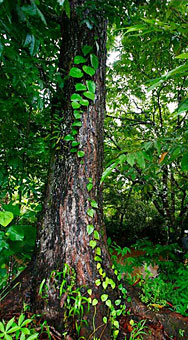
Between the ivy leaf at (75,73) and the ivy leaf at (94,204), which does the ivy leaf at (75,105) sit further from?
the ivy leaf at (94,204)

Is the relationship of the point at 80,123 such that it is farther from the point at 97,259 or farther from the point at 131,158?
the point at 97,259

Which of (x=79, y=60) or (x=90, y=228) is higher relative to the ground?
(x=79, y=60)

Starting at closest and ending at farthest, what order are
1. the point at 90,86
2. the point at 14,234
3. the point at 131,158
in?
the point at 131,158, the point at 14,234, the point at 90,86

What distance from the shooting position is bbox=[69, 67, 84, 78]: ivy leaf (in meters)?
1.24

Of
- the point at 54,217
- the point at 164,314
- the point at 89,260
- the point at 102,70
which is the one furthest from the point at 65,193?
the point at 164,314

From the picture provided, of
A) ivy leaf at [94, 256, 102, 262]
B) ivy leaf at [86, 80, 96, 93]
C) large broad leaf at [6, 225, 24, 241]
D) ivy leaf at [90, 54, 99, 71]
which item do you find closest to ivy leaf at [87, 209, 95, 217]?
ivy leaf at [94, 256, 102, 262]

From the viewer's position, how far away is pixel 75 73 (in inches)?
48.9

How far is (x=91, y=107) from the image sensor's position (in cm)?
131

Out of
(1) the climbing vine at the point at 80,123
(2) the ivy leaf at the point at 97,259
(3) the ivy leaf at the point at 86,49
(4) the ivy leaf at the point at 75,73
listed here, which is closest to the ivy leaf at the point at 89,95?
(1) the climbing vine at the point at 80,123

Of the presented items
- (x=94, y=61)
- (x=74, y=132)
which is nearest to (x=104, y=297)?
(x=74, y=132)

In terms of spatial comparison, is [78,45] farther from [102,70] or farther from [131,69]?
→ [131,69]

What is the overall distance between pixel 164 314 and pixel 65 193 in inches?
35.2

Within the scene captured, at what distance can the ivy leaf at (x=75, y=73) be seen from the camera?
124 centimetres

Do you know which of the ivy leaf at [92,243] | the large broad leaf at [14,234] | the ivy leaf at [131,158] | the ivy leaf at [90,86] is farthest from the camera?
the ivy leaf at [90,86]
